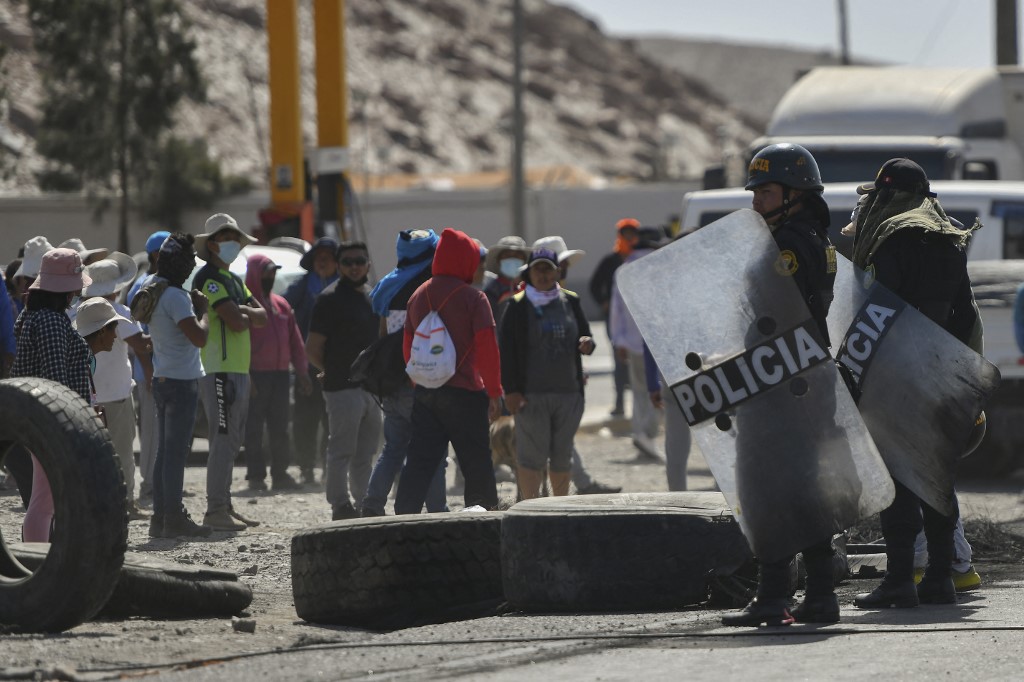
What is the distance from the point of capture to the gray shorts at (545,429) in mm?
10688

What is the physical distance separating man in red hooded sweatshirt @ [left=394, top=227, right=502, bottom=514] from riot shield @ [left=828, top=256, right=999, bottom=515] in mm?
2732

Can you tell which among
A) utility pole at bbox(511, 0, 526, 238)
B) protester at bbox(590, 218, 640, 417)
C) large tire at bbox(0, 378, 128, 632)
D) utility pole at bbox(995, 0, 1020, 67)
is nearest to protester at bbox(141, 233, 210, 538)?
large tire at bbox(0, 378, 128, 632)

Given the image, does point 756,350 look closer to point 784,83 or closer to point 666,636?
point 666,636

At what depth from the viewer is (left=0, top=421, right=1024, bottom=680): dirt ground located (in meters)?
6.02

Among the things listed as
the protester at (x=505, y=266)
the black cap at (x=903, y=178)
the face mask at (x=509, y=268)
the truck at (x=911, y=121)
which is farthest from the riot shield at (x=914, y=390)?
the truck at (x=911, y=121)

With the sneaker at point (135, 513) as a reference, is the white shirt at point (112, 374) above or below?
above

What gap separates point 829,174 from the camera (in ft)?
55.4

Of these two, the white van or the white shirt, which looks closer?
the white shirt

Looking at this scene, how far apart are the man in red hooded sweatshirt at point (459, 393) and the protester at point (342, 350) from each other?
1.82 meters

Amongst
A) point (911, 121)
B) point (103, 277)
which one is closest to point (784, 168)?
point (103, 277)

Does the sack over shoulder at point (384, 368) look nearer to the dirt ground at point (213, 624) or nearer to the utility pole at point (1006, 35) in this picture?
the dirt ground at point (213, 624)

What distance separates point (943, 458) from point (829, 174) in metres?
10.0

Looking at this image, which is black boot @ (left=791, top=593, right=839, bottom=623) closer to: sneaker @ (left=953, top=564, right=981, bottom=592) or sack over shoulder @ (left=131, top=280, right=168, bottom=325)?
sneaker @ (left=953, top=564, right=981, bottom=592)

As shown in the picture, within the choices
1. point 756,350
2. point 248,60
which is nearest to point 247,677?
point 756,350
